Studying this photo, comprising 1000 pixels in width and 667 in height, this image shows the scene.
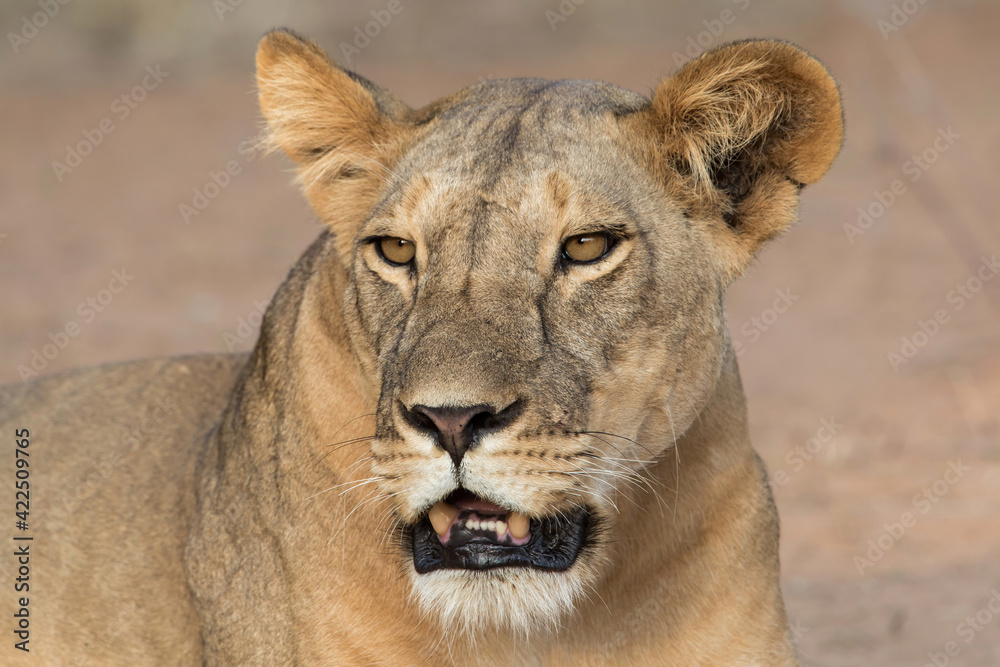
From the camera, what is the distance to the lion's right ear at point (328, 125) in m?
3.38

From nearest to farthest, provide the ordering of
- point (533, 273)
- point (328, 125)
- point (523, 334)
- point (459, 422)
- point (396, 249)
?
point (459, 422)
point (523, 334)
point (533, 273)
point (396, 249)
point (328, 125)

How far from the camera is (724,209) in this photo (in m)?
3.21

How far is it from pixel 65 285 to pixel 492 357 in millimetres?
9355

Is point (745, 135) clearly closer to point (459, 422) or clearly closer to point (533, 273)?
point (533, 273)

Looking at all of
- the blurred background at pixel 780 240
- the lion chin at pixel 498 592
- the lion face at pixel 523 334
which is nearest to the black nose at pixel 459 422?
the lion face at pixel 523 334

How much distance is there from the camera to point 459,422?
8.27ft

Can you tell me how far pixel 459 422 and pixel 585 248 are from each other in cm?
64

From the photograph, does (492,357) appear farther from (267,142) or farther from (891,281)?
(891,281)

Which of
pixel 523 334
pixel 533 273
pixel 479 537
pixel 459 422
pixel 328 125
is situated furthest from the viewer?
pixel 328 125

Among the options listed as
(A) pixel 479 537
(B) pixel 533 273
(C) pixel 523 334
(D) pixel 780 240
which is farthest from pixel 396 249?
(D) pixel 780 240

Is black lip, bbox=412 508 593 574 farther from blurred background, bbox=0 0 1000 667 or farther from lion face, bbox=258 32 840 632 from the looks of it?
blurred background, bbox=0 0 1000 667

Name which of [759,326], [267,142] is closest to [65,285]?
[759,326]

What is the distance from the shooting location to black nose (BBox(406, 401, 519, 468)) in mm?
2523

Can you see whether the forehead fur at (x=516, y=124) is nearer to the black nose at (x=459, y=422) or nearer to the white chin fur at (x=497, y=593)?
the black nose at (x=459, y=422)
